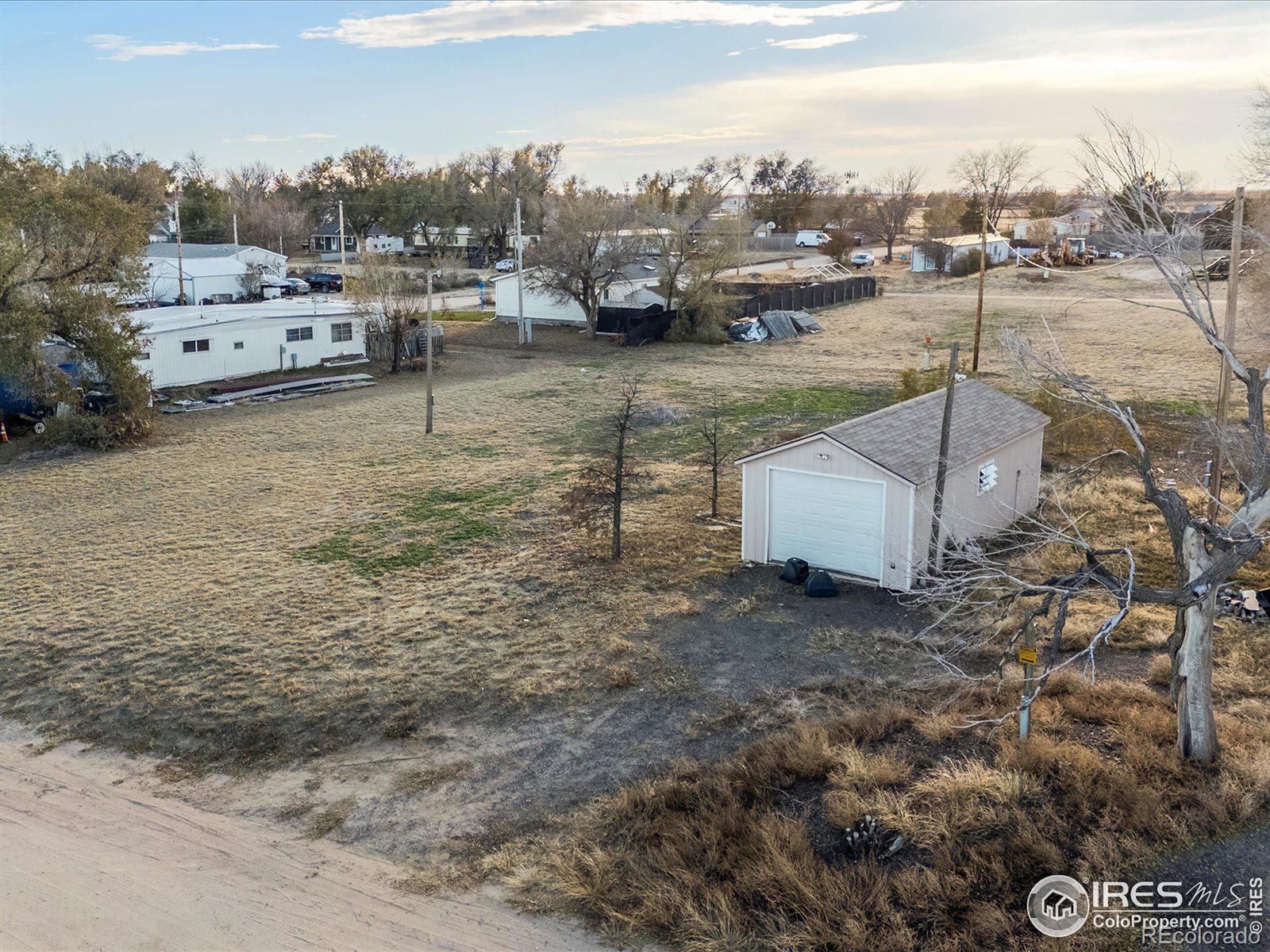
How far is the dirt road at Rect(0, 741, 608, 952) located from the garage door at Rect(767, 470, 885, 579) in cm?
968

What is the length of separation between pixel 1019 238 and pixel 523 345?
59473mm

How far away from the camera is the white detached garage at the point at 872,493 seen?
54.5 feet

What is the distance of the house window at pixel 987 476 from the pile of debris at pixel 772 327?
88.4 feet

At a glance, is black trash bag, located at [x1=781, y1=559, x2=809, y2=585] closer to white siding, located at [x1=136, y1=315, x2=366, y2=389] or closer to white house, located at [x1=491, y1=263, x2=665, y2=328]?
white siding, located at [x1=136, y1=315, x2=366, y2=389]

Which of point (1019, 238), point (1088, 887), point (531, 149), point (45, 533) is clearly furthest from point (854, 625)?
point (531, 149)

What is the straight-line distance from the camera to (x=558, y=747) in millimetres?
11984

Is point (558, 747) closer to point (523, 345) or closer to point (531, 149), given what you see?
point (523, 345)

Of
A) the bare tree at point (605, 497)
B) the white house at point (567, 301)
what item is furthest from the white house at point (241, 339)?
the bare tree at point (605, 497)

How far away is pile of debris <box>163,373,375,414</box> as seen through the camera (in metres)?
32.0

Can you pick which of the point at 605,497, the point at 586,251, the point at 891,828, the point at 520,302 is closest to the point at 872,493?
the point at 605,497

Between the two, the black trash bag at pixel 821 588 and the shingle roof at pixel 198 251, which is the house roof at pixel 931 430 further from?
the shingle roof at pixel 198 251

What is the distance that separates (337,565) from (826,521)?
8.51 metres

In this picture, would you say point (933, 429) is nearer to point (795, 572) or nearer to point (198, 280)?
point (795, 572)

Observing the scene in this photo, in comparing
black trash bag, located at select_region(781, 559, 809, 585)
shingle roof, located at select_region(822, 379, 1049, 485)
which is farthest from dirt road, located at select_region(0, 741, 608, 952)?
shingle roof, located at select_region(822, 379, 1049, 485)
